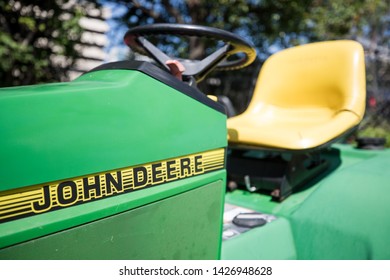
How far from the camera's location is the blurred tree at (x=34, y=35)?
3467 mm

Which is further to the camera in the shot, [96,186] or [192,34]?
[192,34]

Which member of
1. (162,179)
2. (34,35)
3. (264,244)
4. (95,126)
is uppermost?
(34,35)

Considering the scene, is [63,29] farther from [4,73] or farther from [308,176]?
[308,176]

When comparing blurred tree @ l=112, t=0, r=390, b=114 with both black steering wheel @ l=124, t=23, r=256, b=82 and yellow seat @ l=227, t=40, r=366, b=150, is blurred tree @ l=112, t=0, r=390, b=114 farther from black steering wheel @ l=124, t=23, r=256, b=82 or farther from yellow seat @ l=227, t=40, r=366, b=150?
black steering wheel @ l=124, t=23, r=256, b=82

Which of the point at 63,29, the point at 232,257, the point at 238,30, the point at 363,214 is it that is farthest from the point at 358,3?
the point at 232,257

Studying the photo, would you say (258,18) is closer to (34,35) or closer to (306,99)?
(34,35)

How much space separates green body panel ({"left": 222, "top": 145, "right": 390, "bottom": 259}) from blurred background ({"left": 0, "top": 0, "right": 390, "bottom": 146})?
203cm

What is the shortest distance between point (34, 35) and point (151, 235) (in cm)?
381

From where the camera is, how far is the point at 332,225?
3.67 ft

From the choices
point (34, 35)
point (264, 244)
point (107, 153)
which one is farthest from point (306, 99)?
point (34, 35)

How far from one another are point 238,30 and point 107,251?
504 cm

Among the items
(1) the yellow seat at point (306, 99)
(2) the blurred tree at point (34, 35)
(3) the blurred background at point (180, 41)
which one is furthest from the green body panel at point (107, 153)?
(2) the blurred tree at point (34, 35)

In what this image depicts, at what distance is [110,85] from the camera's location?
0.66 m

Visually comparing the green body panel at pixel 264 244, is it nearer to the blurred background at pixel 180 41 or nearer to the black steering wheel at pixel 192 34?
the black steering wheel at pixel 192 34
